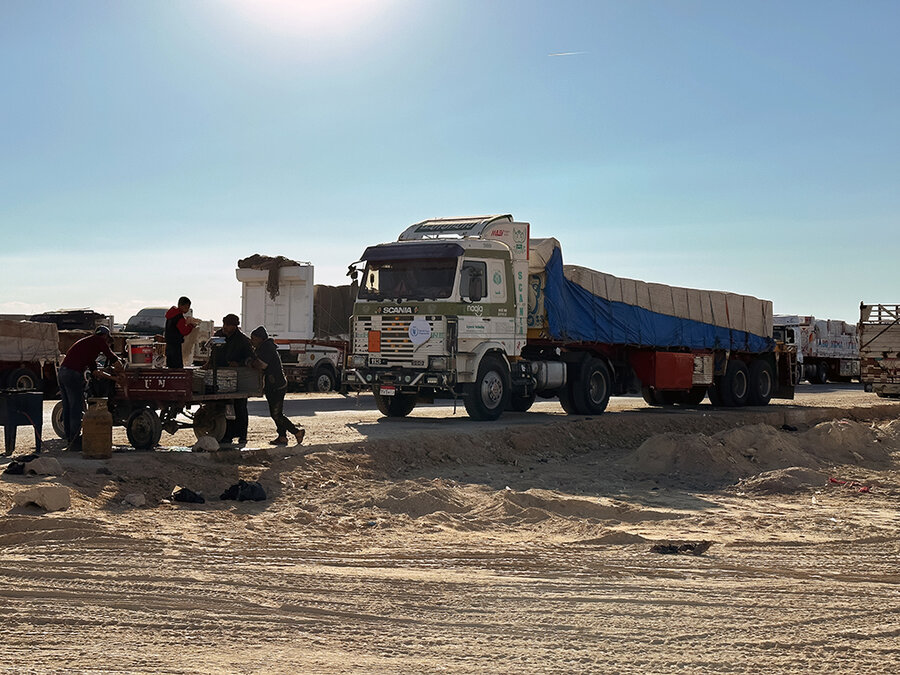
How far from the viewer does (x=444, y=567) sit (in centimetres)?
805

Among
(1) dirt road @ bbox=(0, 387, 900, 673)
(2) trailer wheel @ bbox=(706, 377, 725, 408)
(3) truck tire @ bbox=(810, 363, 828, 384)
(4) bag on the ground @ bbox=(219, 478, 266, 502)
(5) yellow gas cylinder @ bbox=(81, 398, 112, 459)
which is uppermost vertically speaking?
(3) truck tire @ bbox=(810, 363, 828, 384)

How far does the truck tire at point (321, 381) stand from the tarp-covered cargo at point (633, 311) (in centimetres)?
879

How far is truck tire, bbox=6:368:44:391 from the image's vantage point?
2175 cm

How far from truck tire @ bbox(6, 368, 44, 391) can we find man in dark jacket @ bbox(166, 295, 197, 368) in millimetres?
8460

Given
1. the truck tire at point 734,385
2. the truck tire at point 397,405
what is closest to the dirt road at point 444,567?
the truck tire at point 397,405

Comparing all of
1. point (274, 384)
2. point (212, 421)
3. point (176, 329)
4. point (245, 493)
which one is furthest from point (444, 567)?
point (176, 329)

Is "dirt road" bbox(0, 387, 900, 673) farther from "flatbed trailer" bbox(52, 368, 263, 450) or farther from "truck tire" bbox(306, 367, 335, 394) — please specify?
"truck tire" bbox(306, 367, 335, 394)

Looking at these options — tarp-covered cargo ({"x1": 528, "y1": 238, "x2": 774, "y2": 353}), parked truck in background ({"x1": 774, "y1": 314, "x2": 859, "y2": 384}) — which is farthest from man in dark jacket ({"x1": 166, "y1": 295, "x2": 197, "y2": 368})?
parked truck in background ({"x1": 774, "y1": 314, "x2": 859, "y2": 384})

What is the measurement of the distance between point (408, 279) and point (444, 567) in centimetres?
1064

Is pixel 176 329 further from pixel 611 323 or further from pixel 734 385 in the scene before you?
pixel 734 385

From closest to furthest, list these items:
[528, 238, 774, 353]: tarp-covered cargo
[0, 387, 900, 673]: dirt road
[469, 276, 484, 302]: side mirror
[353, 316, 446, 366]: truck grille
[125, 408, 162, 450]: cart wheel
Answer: [0, 387, 900, 673]: dirt road
[125, 408, 162, 450]: cart wheel
[353, 316, 446, 366]: truck grille
[469, 276, 484, 302]: side mirror
[528, 238, 774, 353]: tarp-covered cargo

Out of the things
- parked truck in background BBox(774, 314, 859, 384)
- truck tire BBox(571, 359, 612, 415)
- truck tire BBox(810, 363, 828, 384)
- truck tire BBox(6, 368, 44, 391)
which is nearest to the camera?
truck tire BBox(571, 359, 612, 415)

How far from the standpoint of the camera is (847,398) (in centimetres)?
3269

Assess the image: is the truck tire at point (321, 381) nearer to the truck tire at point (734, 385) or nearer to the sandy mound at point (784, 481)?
the truck tire at point (734, 385)
